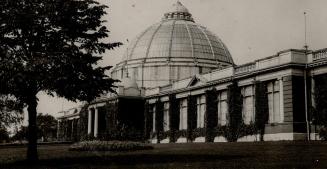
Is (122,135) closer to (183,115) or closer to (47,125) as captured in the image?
(183,115)

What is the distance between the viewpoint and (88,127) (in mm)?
81375

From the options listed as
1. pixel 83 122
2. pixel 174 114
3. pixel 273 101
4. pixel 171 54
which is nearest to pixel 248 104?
pixel 273 101

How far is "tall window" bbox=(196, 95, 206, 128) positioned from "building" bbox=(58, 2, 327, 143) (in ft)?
Answer: 0.40

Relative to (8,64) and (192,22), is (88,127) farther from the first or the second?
(8,64)

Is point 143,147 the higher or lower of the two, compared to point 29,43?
lower

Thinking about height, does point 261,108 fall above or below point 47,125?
above

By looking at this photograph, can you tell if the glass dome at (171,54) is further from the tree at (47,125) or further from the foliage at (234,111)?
the tree at (47,125)

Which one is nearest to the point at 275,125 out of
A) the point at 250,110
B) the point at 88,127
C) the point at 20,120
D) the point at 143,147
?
the point at 250,110

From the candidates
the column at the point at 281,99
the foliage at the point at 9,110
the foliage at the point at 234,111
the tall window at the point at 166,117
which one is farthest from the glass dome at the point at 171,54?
the foliage at the point at 9,110

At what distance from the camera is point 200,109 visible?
61.3 m

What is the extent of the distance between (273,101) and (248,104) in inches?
166

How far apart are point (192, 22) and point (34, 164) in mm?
67062

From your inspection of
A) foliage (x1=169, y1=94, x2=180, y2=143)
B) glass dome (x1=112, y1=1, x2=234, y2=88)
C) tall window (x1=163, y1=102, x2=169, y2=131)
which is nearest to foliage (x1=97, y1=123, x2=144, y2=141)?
tall window (x1=163, y1=102, x2=169, y2=131)

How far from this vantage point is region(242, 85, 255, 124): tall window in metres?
51.4
